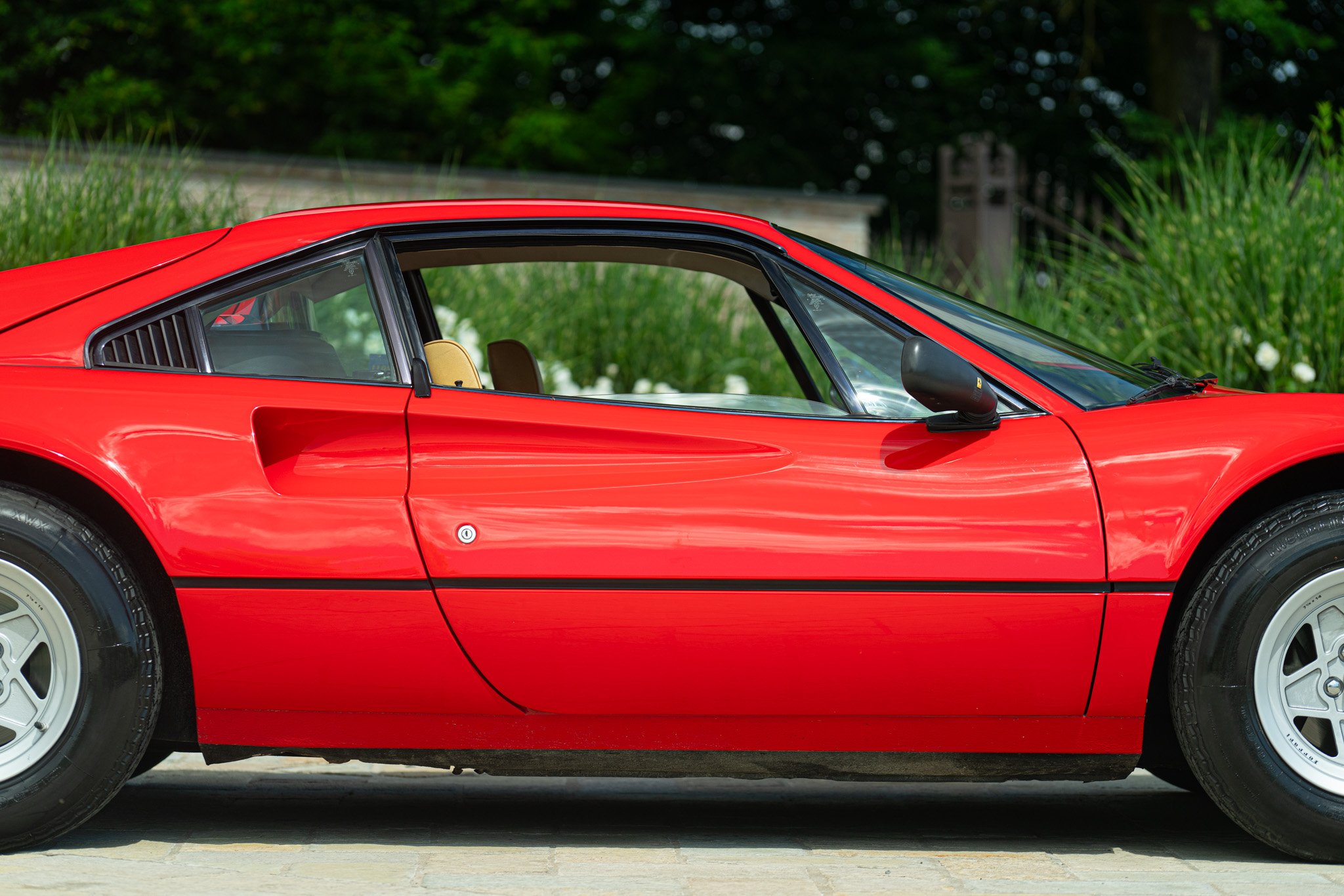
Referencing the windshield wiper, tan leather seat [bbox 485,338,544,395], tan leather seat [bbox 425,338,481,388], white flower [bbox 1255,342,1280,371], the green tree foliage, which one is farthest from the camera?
the green tree foliage

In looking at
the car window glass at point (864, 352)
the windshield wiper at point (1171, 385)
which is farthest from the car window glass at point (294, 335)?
the windshield wiper at point (1171, 385)

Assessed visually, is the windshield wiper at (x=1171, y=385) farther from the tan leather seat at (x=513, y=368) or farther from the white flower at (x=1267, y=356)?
the white flower at (x=1267, y=356)

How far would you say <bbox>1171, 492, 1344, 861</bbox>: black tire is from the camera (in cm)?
319

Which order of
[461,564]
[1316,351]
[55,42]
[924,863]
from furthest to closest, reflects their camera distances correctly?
[55,42] → [1316,351] → [924,863] → [461,564]

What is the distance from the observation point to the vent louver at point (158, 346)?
10.9 feet

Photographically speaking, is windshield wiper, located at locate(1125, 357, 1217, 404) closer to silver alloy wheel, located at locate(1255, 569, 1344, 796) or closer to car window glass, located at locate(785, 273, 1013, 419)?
car window glass, located at locate(785, 273, 1013, 419)

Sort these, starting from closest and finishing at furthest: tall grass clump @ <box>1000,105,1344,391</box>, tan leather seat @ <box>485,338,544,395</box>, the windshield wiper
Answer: the windshield wiper, tan leather seat @ <box>485,338,544,395</box>, tall grass clump @ <box>1000,105,1344,391</box>

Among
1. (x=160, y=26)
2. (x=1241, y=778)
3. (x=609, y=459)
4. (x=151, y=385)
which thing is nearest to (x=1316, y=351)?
(x=1241, y=778)

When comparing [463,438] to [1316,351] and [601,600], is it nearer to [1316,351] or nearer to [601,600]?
[601,600]

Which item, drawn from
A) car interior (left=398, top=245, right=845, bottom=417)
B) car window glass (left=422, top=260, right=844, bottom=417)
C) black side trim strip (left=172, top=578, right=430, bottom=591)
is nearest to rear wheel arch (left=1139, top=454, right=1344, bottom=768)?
car interior (left=398, top=245, right=845, bottom=417)

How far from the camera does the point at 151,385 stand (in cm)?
327

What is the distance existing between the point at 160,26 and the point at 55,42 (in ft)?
5.57

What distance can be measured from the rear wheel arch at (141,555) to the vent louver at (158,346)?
0.28 m

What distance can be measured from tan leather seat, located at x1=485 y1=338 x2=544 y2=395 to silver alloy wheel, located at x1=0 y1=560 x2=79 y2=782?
1293mm
